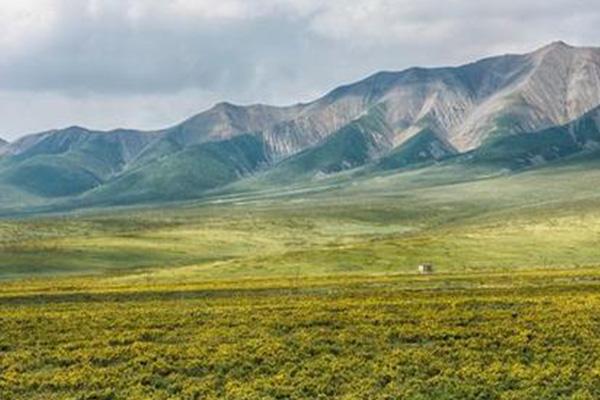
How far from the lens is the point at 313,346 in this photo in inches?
1982

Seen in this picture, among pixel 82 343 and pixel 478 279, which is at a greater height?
pixel 82 343

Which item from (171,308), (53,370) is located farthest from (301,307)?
(53,370)

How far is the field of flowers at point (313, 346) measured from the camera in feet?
134

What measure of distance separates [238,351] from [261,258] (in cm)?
9499

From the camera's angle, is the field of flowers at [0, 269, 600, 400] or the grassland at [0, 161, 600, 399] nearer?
the field of flowers at [0, 269, 600, 400]

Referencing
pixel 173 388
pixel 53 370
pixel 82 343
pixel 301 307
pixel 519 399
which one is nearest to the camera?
pixel 519 399

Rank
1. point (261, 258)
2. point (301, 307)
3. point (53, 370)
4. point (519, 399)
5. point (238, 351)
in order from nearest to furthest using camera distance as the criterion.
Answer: point (519, 399) < point (53, 370) < point (238, 351) < point (301, 307) < point (261, 258)

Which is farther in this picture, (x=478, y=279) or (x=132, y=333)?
(x=478, y=279)

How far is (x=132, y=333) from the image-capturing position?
5659 centimetres

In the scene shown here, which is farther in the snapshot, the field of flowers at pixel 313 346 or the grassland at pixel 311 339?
the grassland at pixel 311 339

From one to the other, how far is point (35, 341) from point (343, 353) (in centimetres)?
1992

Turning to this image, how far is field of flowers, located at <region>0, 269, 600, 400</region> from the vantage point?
4081 centimetres

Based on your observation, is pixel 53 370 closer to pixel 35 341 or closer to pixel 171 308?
pixel 35 341

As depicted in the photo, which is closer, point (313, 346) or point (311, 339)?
point (313, 346)
